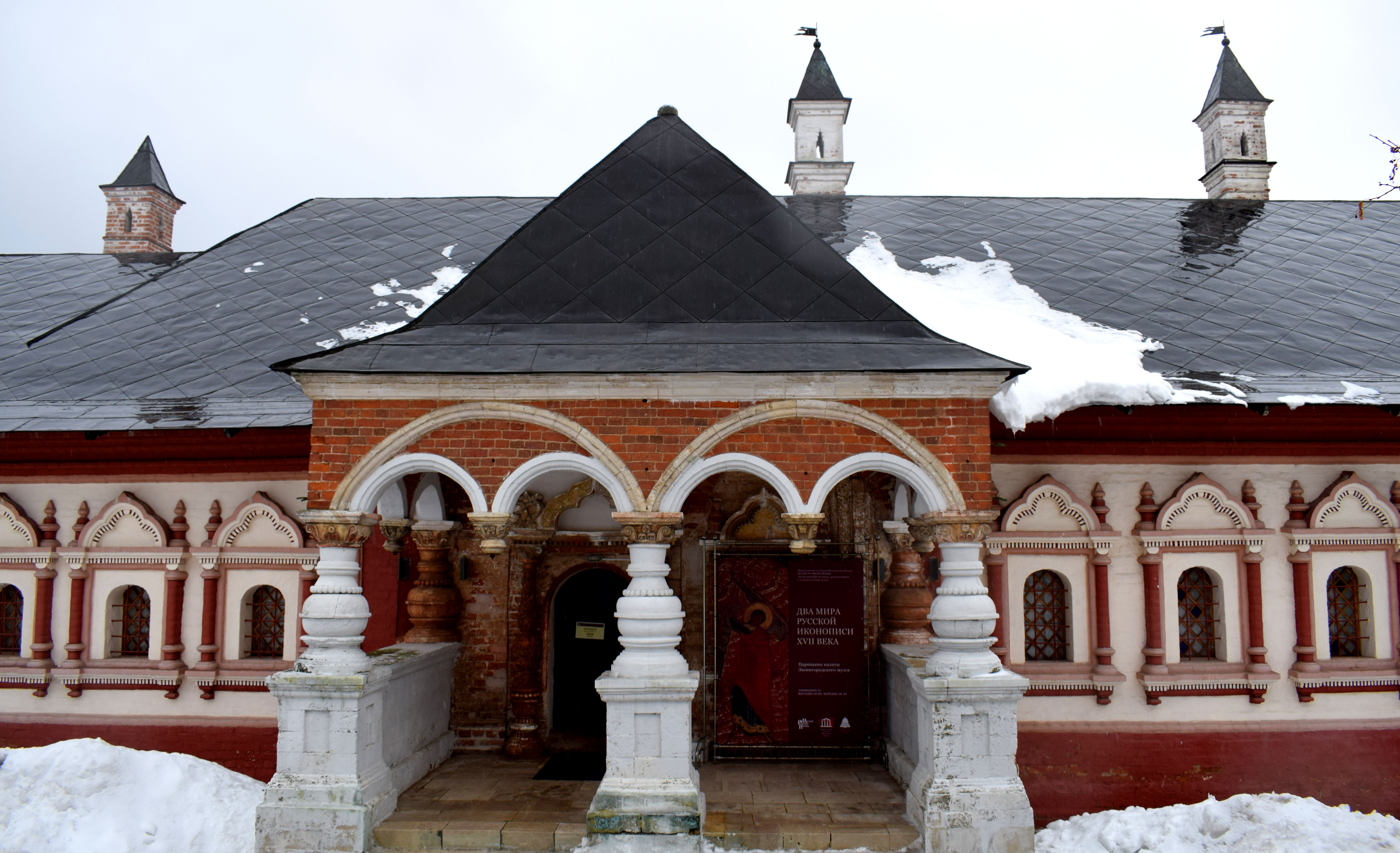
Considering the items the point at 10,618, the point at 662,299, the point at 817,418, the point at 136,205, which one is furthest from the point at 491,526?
the point at 136,205

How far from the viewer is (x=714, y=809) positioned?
20.9ft

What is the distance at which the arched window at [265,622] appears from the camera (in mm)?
7906

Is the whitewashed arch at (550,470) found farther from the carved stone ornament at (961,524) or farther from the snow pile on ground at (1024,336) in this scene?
the snow pile on ground at (1024,336)

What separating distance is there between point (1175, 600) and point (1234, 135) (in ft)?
29.5

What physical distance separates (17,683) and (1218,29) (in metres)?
17.6

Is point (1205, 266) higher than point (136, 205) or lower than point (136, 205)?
lower

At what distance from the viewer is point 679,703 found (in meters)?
5.73

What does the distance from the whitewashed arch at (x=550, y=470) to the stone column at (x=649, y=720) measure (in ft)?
0.84

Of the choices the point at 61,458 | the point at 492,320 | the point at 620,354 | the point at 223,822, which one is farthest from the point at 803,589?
the point at 61,458

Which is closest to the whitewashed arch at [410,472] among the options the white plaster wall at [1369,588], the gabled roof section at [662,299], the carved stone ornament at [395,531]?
the gabled roof section at [662,299]

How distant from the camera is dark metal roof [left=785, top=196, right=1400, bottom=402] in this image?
24.8ft

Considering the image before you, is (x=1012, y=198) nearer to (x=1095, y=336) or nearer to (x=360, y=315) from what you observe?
(x=1095, y=336)

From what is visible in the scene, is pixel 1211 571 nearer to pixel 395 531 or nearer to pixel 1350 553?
pixel 1350 553

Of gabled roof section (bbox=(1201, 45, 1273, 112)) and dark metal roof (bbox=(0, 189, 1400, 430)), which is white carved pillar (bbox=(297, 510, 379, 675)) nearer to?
dark metal roof (bbox=(0, 189, 1400, 430))
